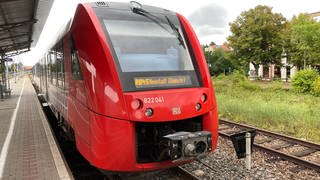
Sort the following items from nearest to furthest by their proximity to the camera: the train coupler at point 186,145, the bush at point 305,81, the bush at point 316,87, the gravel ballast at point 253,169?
the train coupler at point 186,145 < the gravel ballast at point 253,169 < the bush at point 316,87 < the bush at point 305,81

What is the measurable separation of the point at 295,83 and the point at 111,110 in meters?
22.7

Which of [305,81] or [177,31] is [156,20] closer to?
[177,31]

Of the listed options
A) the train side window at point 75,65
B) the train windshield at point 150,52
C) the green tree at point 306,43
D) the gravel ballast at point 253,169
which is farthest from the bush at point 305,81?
the train side window at point 75,65

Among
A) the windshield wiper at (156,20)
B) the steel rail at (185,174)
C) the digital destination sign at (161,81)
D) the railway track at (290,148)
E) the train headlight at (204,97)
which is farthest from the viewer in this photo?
the railway track at (290,148)

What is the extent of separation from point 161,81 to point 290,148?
457 cm

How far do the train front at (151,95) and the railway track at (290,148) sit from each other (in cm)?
246

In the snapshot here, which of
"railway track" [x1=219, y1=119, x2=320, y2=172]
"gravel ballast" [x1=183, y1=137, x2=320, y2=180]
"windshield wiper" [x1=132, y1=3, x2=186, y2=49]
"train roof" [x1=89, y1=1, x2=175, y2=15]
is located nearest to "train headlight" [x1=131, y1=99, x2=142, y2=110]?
"windshield wiper" [x1=132, y1=3, x2=186, y2=49]

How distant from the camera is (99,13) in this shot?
16.1 ft

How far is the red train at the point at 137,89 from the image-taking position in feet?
14.2

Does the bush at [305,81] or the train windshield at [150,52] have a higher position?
the train windshield at [150,52]

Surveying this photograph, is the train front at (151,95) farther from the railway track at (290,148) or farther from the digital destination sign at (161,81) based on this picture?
the railway track at (290,148)

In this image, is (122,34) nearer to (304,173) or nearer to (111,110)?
(111,110)

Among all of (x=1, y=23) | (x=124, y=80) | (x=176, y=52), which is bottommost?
(x=124, y=80)

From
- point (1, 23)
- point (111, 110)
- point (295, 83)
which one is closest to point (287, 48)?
point (295, 83)
